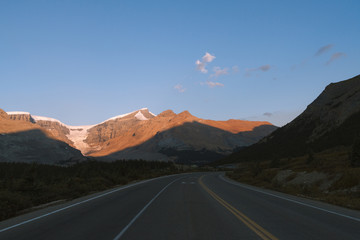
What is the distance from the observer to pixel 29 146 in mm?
132250

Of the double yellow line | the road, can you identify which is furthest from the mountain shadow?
the double yellow line

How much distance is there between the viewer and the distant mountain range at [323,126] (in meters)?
76.0

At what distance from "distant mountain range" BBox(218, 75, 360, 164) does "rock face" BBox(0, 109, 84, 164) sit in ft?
298

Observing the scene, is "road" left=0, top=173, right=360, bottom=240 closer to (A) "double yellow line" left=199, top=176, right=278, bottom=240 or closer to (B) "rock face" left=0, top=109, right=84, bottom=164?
(A) "double yellow line" left=199, top=176, right=278, bottom=240

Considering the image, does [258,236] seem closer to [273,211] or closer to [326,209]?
[273,211]

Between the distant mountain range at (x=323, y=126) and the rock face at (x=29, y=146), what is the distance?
90697mm

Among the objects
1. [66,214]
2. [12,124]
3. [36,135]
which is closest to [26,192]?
[66,214]

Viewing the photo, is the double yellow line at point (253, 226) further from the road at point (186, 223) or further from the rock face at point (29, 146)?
the rock face at point (29, 146)

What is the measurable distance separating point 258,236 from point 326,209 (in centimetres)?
667

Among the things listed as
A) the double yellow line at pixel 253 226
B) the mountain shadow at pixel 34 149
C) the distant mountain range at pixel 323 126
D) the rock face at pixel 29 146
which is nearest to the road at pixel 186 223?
the double yellow line at pixel 253 226

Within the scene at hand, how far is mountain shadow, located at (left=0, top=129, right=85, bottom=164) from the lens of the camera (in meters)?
118

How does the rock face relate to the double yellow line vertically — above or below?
above

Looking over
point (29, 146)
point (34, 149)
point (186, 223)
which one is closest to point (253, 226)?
point (186, 223)

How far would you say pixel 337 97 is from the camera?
10288 cm
